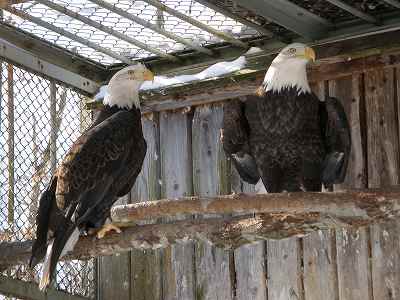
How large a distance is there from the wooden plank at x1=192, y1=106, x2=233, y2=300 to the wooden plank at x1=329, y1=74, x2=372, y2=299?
835 millimetres

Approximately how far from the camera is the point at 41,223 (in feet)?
18.8

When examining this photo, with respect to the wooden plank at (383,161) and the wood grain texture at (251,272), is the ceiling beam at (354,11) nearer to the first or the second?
the wooden plank at (383,161)

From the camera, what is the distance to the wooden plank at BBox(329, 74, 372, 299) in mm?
5848

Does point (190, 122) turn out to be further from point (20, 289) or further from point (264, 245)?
point (20, 289)

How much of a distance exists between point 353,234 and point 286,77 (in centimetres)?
113

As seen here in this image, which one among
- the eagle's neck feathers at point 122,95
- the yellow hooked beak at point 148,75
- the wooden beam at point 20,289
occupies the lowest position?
the wooden beam at point 20,289

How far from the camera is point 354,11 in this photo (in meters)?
5.74

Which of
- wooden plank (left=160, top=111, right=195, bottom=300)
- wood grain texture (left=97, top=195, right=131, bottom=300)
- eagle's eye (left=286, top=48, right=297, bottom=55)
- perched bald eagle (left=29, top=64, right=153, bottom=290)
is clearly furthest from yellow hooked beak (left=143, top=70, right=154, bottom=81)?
wood grain texture (left=97, top=195, right=131, bottom=300)

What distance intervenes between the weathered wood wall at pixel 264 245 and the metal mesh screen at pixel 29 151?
0.38 metres

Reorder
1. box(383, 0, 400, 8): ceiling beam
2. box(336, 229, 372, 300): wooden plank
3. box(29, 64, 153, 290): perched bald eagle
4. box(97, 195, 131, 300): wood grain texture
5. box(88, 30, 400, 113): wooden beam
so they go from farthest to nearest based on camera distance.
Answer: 1. box(97, 195, 131, 300): wood grain texture
2. box(88, 30, 400, 113): wooden beam
3. box(336, 229, 372, 300): wooden plank
4. box(29, 64, 153, 290): perched bald eagle
5. box(383, 0, 400, 8): ceiling beam

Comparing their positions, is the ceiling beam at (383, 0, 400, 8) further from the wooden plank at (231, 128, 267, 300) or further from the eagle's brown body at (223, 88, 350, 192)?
the wooden plank at (231, 128, 267, 300)

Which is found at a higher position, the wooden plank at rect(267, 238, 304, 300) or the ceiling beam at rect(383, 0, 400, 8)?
the ceiling beam at rect(383, 0, 400, 8)

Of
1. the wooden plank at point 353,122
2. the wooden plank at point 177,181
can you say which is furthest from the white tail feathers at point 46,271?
the wooden plank at point 353,122

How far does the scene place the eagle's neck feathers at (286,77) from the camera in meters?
6.20
